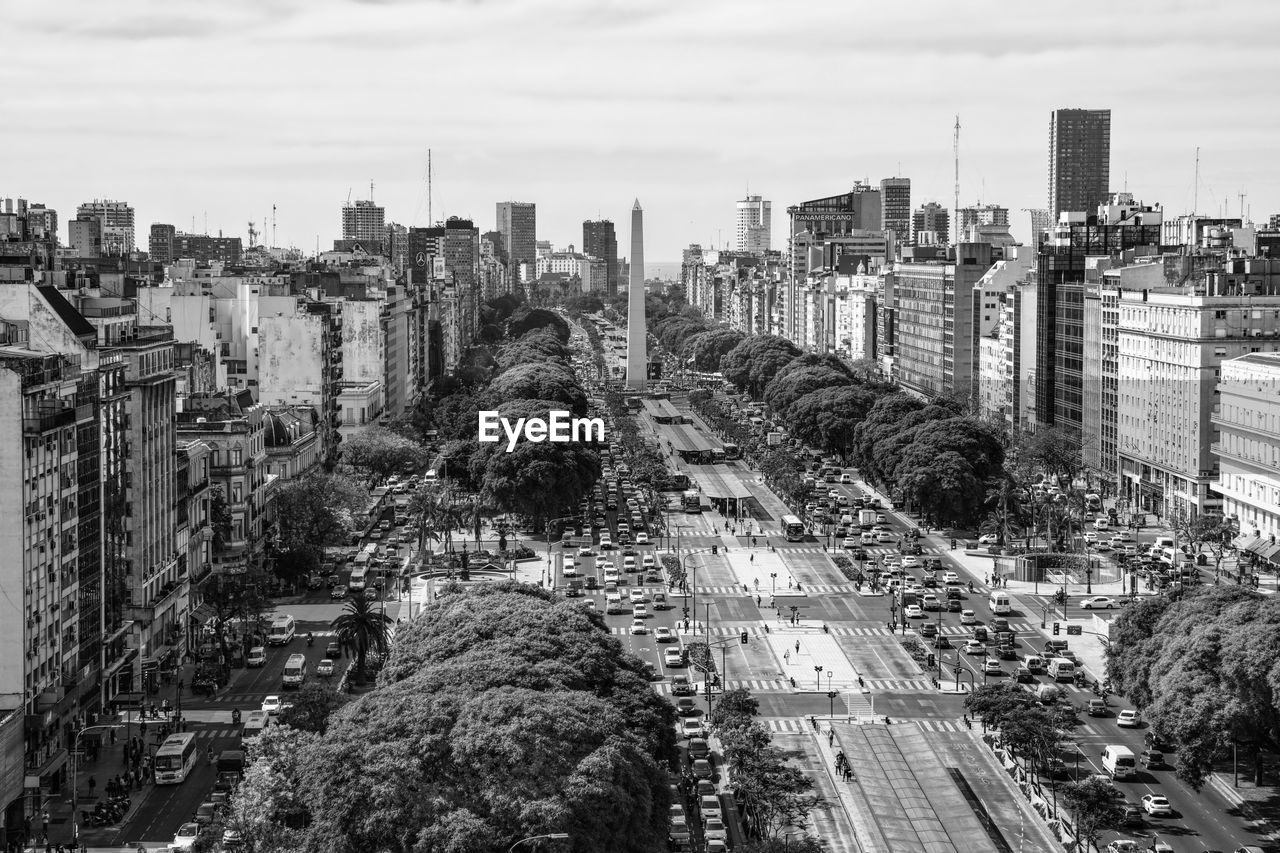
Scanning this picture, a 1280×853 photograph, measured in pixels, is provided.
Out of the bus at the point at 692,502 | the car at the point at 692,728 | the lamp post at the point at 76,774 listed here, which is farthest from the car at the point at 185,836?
the bus at the point at 692,502

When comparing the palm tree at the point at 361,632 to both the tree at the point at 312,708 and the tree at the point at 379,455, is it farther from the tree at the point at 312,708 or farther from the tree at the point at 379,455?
the tree at the point at 379,455

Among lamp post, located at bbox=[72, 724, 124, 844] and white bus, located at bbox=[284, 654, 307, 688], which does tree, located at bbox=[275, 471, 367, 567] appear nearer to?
white bus, located at bbox=[284, 654, 307, 688]

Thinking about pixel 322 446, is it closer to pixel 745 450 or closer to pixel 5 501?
pixel 745 450

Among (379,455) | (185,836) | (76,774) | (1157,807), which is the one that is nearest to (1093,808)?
(1157,807)

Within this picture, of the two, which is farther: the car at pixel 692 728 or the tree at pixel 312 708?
the car at pixel 692 728

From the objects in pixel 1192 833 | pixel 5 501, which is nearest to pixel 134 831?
pixel 5 501

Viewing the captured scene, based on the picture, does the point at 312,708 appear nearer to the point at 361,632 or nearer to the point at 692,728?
the point at 361,632
